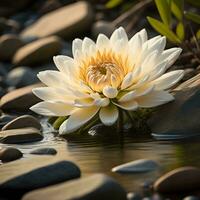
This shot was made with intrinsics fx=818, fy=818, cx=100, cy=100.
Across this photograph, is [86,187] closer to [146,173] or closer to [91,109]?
[146,173]

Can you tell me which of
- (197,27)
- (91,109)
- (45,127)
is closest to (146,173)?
(91,109)

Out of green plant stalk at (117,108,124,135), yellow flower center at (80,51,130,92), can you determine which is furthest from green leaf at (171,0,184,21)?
green plant stalk at (117,108,124,135)

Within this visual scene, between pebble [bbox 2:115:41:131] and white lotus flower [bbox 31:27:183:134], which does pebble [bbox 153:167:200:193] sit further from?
pebble [bbox 2:115:41:131]

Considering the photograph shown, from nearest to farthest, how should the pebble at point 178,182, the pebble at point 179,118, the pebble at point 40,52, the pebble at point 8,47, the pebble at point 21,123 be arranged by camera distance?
the pebble at point 178,182
the pebble at point 179,118
the pebble at point 21,123
the pebble at point 40,52
the pebble at point 8,47

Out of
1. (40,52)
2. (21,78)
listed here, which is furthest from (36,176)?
(40,52)

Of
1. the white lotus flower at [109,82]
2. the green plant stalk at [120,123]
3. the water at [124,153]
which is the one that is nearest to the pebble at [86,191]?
the water at [124,153]

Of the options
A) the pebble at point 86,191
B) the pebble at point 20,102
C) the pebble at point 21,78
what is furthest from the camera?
the pebble at point 21,78

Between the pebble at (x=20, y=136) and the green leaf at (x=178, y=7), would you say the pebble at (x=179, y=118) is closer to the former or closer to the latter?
the pebble at (x=20, y=136)
